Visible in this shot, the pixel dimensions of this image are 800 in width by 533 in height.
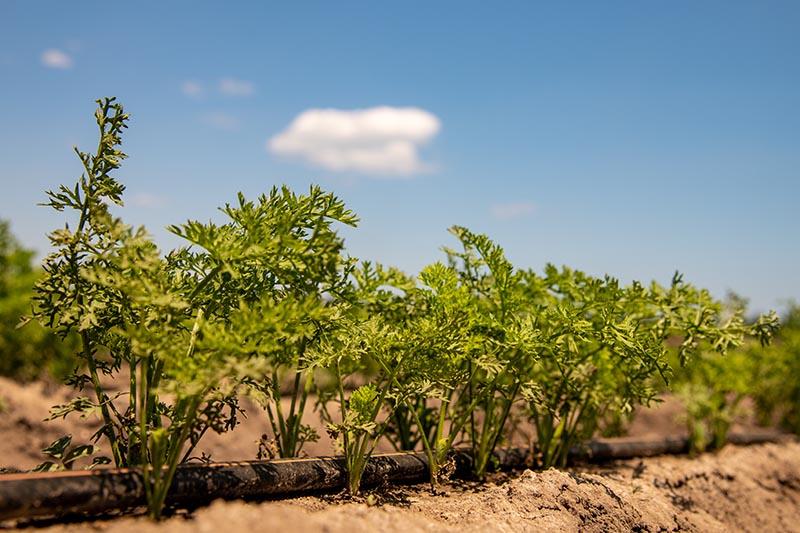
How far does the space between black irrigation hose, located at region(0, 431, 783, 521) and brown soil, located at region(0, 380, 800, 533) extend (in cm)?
8

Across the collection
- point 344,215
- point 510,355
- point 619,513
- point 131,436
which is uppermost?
point 344,215

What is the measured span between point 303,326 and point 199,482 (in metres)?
0.82

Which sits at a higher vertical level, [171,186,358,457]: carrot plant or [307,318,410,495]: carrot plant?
[171,186,358,457]: carrot plant

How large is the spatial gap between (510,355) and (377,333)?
4.66 ft

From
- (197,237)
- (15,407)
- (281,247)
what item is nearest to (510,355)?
(281,247)

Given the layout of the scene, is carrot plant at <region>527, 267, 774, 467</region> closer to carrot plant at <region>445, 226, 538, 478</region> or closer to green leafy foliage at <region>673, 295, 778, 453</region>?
carrot plant at <region>445, 226, 538, 478</region>

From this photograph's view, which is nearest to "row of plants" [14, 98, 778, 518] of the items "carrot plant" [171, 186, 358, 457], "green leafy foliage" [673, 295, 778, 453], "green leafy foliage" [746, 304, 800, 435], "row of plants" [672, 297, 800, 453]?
"carrot plant" [171, 186, 358, 457]

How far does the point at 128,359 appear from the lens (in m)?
3.08

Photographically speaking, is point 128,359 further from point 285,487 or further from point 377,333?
point 377,333

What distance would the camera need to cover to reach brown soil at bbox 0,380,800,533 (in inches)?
95.5

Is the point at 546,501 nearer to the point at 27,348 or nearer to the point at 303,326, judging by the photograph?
the point at 303,326

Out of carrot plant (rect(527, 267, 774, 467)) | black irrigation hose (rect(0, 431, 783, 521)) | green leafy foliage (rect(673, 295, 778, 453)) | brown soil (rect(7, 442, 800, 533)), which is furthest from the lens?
green leafy foliage (rect(673, 295, 778, 453))

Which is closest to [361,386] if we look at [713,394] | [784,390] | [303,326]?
[303,326]

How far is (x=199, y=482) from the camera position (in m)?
2.81
